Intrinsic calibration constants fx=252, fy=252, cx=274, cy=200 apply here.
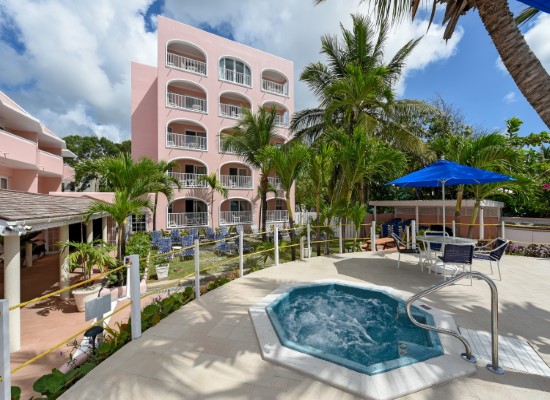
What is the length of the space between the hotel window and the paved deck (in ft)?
66.7

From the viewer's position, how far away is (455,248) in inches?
230

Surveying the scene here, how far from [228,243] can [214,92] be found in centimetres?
1362

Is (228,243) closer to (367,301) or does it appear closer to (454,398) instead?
(367,301)

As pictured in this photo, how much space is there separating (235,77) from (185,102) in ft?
16.5

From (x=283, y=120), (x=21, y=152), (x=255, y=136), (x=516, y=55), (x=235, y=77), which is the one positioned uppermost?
(x=235, y=77)

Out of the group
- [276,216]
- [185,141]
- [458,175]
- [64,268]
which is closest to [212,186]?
[185,141]

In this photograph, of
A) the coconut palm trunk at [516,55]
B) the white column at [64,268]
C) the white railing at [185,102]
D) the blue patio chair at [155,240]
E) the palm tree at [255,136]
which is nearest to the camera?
the coconut palm trunk at [516,55]

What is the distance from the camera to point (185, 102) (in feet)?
66.5

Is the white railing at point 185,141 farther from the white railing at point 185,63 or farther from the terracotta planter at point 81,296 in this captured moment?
the terracotta planter at point 81,296

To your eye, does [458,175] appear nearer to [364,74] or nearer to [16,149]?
[364,74]

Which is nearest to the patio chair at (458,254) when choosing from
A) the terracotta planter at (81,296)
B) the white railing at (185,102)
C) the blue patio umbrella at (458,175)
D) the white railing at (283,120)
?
the blue patio umbrella at (458,175)

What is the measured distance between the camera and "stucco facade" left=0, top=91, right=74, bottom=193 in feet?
36.2

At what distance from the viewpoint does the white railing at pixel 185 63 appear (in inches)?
761

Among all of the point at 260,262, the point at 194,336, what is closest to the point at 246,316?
the point at 194,336
